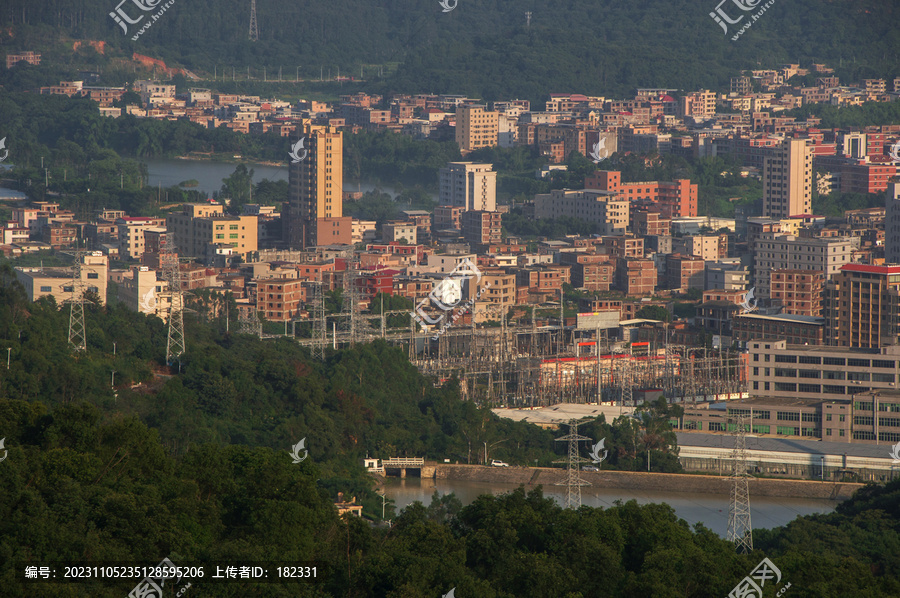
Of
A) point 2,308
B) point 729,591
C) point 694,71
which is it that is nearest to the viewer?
point 729,591

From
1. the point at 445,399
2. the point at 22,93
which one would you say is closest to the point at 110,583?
the point at 445,399

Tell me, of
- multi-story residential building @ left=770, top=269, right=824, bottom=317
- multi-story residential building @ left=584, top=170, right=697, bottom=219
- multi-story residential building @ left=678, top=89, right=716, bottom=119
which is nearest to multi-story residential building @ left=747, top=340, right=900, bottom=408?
multi-story residential building @ left=770, top=269, right=824, bottom=317

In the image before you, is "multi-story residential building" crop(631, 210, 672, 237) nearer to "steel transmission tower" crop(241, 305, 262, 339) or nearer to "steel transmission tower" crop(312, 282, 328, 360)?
"steel transmission tower" crop(312, 282, 328, 360)

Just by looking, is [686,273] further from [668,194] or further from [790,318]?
[668,194]

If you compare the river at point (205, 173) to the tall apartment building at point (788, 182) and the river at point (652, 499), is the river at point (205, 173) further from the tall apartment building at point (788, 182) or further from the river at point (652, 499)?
the river at point (652, 499)

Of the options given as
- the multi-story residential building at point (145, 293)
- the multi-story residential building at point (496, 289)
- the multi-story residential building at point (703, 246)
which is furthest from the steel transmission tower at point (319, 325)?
the multi-story residential building at point (703, 246)

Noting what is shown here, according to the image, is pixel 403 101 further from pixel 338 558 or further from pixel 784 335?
pixel 338 558

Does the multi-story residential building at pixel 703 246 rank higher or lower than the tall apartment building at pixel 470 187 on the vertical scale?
lower
